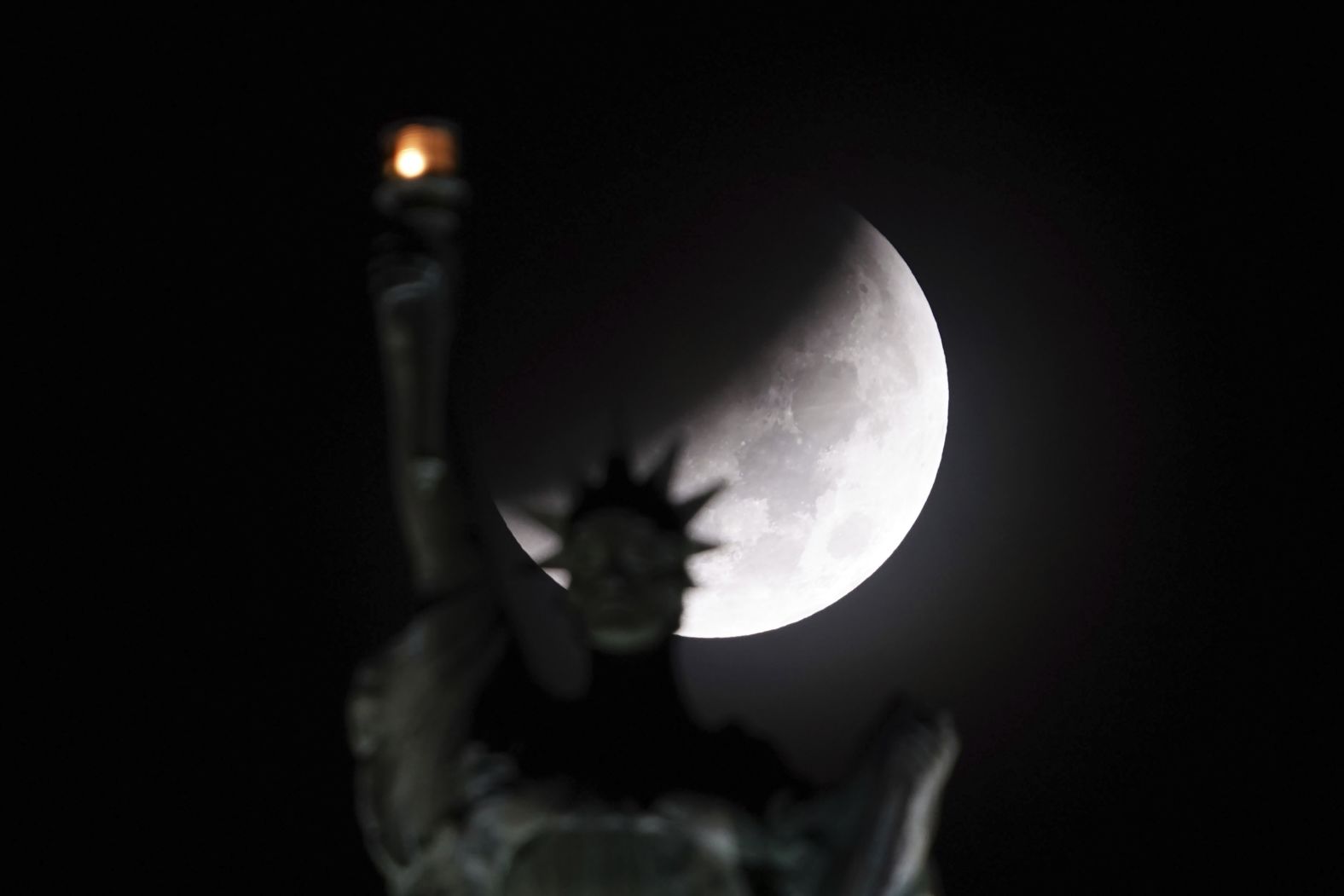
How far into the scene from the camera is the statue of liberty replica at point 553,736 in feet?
42.2

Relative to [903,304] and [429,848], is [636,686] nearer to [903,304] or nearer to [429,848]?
[429,848]

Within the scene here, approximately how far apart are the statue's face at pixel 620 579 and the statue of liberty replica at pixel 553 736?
0.01 m

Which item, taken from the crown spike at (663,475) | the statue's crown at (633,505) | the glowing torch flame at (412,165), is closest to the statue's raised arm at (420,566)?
the glowing torch flame at (412,165)

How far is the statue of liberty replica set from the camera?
1286cm

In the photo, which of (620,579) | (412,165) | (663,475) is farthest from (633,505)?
(412,165)

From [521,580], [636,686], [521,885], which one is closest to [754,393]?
[521,580]

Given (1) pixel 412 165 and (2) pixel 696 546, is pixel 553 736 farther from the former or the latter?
(1) pixel 412 165

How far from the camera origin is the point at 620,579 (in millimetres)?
13781

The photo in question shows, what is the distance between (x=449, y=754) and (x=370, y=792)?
0.46 meters

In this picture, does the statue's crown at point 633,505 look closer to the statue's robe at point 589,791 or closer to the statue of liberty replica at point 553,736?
the statue of liberty replica at point 553,736

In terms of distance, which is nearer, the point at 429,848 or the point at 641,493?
the point at 429,848

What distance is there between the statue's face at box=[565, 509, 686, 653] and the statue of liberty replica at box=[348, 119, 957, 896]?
0.4 inches

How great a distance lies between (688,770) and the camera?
13.4 m

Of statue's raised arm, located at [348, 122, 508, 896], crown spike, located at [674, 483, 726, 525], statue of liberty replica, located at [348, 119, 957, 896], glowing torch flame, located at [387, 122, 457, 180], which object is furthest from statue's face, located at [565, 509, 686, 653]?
glowing torch flame, located at [387, 122, 457, 180]
